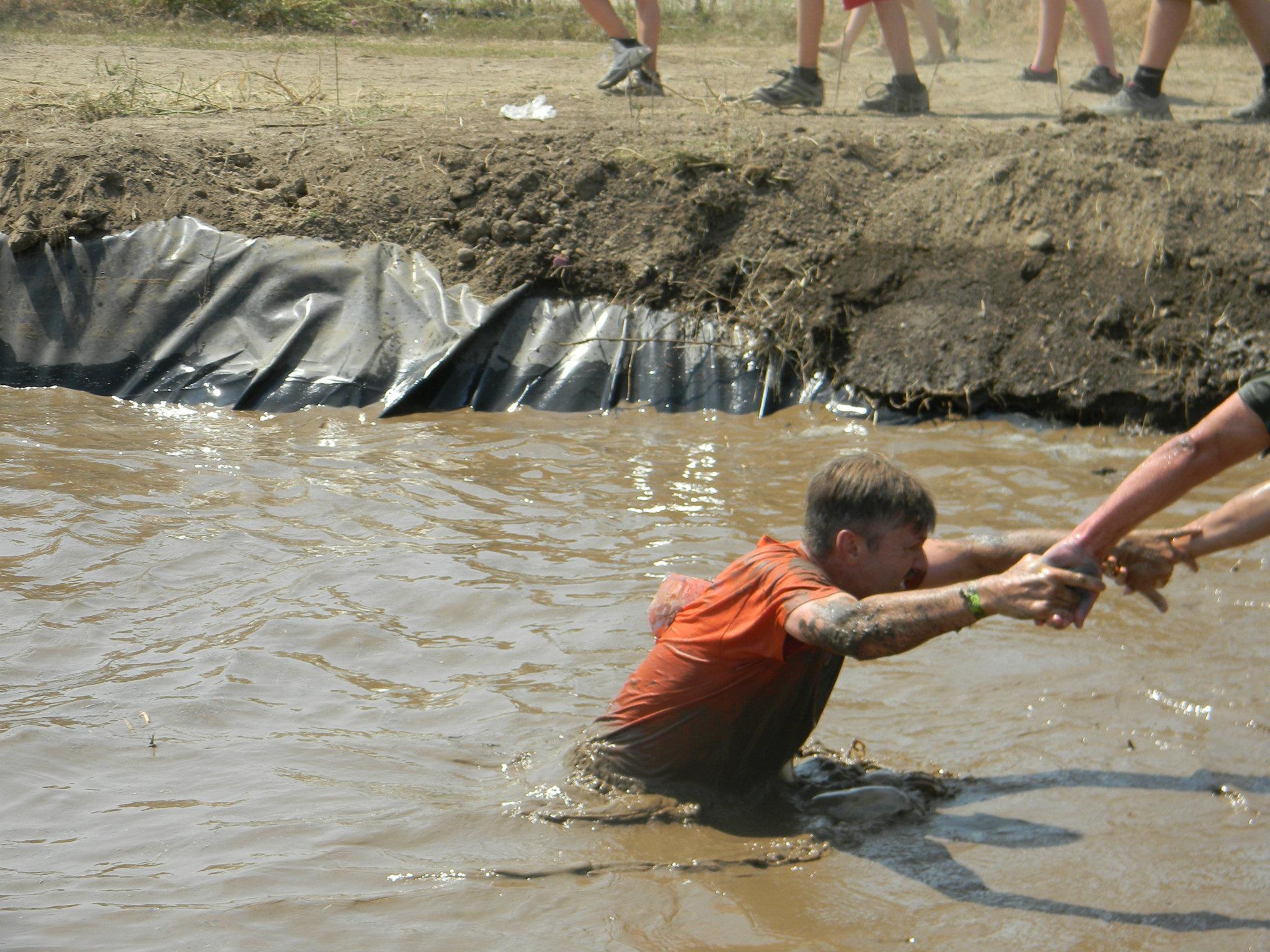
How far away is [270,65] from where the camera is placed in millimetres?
11711

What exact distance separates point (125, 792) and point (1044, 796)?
243cm

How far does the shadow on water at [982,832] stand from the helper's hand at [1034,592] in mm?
662

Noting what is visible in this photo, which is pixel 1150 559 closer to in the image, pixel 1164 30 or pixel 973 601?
pixel 973 601

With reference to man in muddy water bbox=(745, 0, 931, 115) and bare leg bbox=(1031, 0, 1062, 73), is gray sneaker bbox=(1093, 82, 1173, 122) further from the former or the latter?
bare leg bbox=(1031, 0, 1062, 73)

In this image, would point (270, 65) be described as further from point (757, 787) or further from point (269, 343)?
point (757, 787)

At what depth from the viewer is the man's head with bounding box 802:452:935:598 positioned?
2.93 metres

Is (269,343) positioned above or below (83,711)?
above

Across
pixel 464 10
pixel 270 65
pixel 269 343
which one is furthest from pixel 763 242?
pixel 464 10

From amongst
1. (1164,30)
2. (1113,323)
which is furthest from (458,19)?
(1113,323)

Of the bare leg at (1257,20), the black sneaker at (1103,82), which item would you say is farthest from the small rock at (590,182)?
the black sneaker at (1103,82)

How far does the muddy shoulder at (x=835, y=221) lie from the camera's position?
641 cm

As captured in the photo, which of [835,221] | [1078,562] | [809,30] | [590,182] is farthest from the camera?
[809,30]

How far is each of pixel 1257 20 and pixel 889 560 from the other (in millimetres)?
6207

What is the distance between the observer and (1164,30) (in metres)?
7.55
